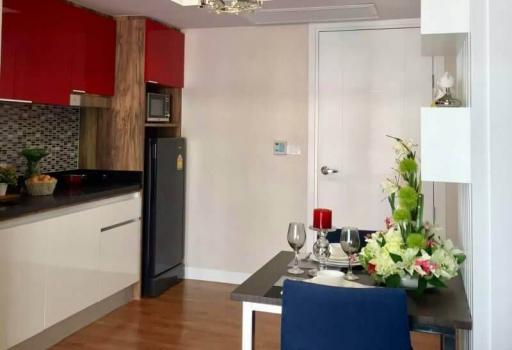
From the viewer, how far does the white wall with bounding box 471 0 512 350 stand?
1470 millimetres

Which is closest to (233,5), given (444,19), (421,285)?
(444,19)

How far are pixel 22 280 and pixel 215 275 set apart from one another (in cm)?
209

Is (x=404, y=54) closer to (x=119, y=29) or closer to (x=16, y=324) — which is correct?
(x=119, y=29)

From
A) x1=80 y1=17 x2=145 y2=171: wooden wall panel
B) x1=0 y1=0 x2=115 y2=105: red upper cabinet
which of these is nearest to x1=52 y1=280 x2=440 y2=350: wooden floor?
x1=80 y1=17 x2=145 y2=171: wooden wall panel

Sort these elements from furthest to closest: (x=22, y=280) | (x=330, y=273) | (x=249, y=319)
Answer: (x=22, y=280) → (x=330, y=273) → (x=249, y=319)

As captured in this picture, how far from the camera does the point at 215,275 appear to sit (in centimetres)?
462

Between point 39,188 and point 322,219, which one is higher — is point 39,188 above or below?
above

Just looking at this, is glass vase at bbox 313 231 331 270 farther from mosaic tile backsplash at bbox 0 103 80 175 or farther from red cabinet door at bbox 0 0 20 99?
mosaic tile backsplash at bbox 0 103 80 175

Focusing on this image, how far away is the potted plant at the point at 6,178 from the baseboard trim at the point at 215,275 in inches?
76.8

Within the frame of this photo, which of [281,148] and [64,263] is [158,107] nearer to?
[281,148]

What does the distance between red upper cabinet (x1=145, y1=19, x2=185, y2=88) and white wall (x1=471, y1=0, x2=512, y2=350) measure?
302 cm

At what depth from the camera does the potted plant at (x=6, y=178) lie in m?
3.04

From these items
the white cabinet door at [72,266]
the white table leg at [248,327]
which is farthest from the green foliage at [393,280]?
the white cabinet door at [72,266]

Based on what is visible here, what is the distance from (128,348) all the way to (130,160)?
1.53 m
